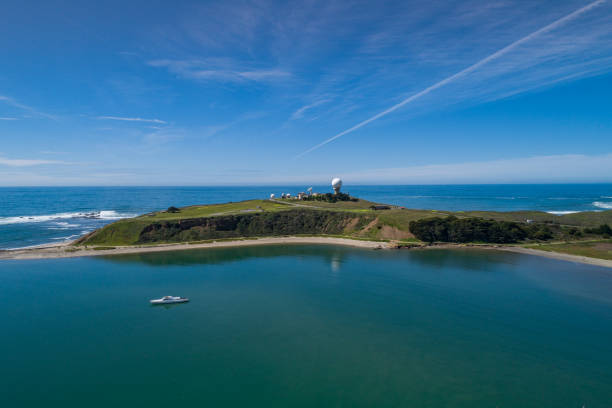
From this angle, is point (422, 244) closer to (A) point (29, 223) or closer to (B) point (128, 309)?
(B) point (128, 309)

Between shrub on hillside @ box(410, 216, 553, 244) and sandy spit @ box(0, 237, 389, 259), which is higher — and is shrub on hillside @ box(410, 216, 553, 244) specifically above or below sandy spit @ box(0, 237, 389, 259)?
above

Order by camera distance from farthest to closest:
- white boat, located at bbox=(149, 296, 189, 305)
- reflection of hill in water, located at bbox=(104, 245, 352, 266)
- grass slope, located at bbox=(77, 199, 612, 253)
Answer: grass slope, located at bbox=(77, 199, 612, 253) < reflection of hill in water, located at bbox=(104, 245, 352, 266) < white boat, located at bbox=(149, 296, 189, 305)

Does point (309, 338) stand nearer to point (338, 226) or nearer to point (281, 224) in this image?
point (338, 226)

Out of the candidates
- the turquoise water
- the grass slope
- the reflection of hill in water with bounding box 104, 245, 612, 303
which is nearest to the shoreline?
the reflection of hill in water with bounding box 104, 245, 612, 303

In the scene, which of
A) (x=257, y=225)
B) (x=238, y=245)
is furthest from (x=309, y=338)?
(x=257, y=225)

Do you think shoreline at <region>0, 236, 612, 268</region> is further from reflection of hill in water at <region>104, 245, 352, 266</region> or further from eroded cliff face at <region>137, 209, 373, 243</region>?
eroded cliff face at <region>137, 209, 373, 243</region>

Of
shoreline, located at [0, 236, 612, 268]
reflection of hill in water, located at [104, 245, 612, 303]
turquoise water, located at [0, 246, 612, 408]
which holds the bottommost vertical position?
turquoise water, located at [0, 246, 612, 408]

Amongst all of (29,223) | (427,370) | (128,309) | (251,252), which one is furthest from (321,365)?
(29,223)
